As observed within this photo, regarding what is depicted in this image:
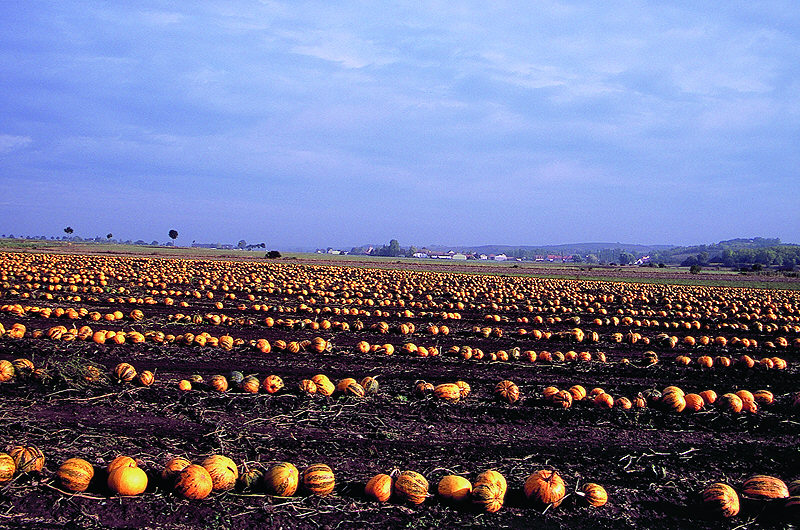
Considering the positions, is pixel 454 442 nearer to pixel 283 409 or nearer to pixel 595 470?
pixel 595 470

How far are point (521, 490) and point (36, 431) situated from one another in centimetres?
457

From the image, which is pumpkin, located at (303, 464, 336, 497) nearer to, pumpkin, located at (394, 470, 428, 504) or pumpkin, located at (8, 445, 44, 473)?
pumpkin, located at (394, 470, 428, 504)

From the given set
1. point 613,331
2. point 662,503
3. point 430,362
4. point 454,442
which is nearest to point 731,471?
point 662,503

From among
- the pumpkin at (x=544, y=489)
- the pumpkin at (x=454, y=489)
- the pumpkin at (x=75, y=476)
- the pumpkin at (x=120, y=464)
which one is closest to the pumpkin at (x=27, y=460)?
the pumpkin at (x=75, y=476)

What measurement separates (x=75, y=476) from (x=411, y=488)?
Result: 2531mm

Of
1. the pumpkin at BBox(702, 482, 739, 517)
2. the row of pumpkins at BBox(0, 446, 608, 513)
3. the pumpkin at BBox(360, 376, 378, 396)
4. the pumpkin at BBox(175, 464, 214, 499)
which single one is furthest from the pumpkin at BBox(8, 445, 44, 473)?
the pumpkin at BBox(702, 482, 739, 517)

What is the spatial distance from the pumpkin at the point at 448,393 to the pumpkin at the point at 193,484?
11.1 ft

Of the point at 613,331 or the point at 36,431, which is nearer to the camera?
the point at 36,431

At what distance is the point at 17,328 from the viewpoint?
10.8 metres

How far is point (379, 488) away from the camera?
448 cm

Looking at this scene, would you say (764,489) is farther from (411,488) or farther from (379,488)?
(379,488)

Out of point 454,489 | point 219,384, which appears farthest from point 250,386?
point 454,489

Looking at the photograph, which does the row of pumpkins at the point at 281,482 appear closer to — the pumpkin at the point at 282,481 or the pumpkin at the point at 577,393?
the pumpkin at the point at 282,481

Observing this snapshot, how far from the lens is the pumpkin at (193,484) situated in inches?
172
